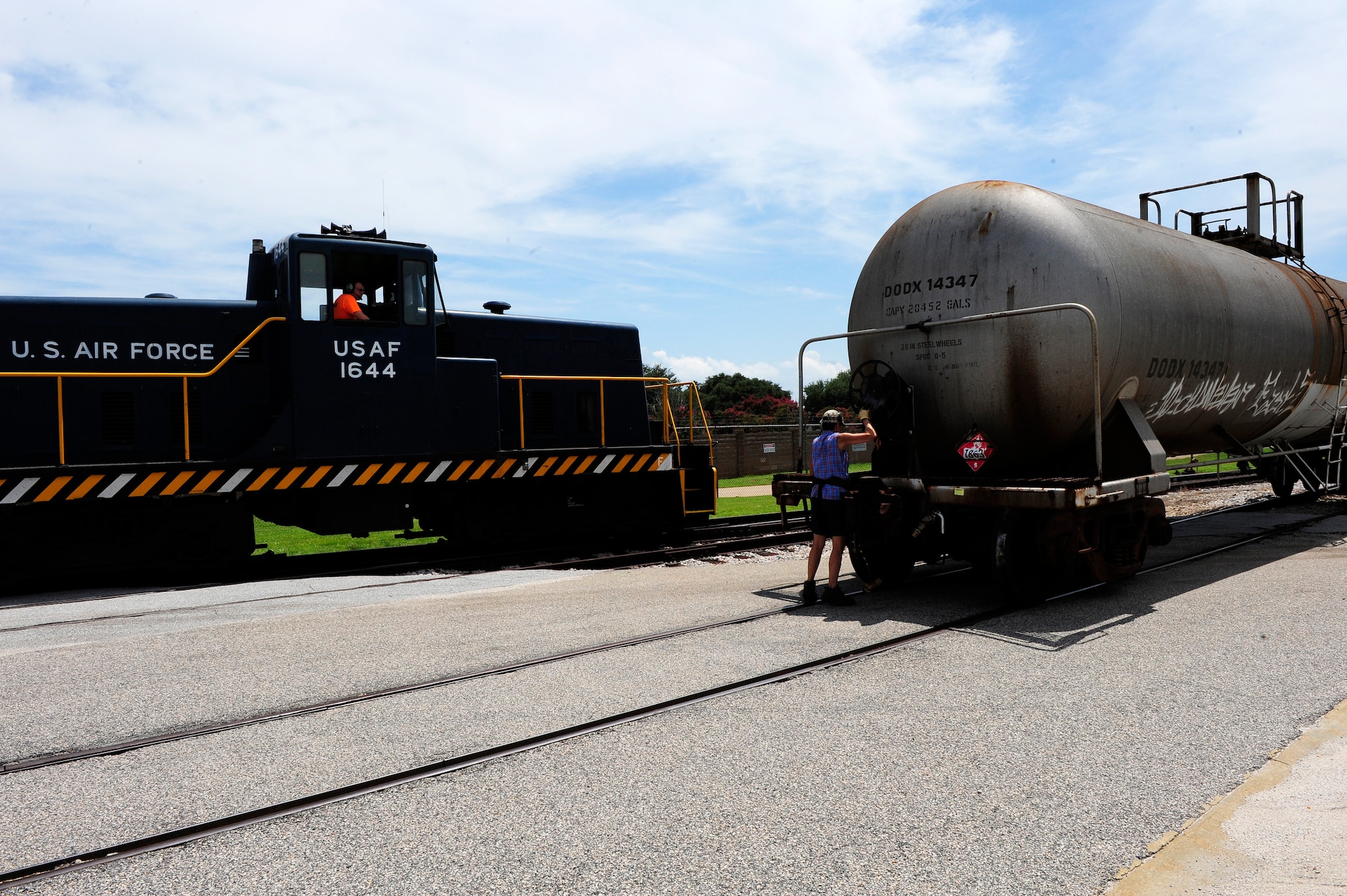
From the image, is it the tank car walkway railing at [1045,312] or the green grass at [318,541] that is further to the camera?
the green grass at [318,541]

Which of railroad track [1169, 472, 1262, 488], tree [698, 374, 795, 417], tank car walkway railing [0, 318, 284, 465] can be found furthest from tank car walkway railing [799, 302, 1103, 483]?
tree [698, 374, 795, 417]

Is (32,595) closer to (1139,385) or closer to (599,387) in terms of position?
(599,387)

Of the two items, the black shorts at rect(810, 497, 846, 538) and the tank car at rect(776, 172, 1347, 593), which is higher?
the tank car at rect(776, 172, 1347, 593)

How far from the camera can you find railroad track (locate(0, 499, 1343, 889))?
3.23 metres

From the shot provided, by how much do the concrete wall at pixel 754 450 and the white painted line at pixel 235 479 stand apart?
2011 cm

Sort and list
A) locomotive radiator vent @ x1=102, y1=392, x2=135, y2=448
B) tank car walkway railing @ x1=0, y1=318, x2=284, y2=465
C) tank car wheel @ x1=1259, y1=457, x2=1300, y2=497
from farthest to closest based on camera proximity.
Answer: tank car wheel @ x1=1259, y1=457, x2=1300, y2=497, locomotive radiator vent @ x1=102, y1=392, x2=135, y2=448, tank car walkway railing @ x1=0, y1=318, x2=284, y2=465

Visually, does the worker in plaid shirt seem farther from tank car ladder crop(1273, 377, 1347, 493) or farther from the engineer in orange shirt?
tank car ladder crop(1273, 377, 1347, 493)

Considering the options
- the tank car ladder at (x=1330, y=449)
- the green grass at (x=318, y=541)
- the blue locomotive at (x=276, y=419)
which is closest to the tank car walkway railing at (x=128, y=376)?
the blue locomotive at (x=276, y=419)

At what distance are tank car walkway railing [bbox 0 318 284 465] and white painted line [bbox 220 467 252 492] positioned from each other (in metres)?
0.49

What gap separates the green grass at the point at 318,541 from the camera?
12.9 metres

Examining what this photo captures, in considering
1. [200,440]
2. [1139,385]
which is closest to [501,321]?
[200,440]

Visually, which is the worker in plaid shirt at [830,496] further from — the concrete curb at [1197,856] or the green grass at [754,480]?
the green grass at [754,480]

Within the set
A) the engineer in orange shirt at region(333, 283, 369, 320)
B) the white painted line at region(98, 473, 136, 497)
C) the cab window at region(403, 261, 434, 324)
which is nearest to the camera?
the white painted line at region(98, 473, 136, 497)

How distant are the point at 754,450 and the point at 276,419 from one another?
22563 millimetres
